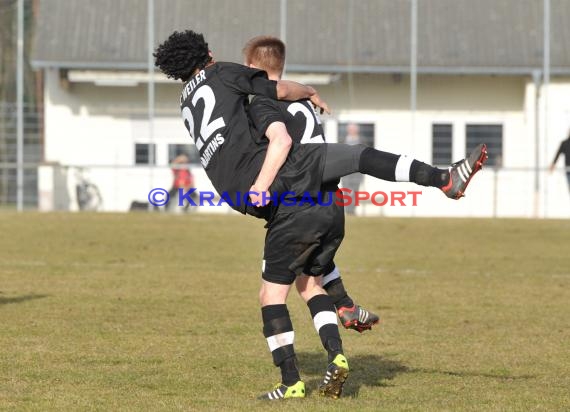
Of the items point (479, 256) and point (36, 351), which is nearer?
point (36, 351)

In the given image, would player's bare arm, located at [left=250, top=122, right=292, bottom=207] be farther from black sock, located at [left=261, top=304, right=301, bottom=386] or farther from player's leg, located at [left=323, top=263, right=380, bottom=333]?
player's leg, located at [left=323, top=263, right=380, bottom=333]

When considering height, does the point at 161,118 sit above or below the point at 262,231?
above

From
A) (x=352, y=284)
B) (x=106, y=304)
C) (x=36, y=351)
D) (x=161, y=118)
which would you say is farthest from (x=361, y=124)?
(x=36, y=351)

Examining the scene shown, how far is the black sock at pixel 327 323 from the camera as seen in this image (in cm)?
662

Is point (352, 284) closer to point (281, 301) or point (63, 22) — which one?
point (281, 301)

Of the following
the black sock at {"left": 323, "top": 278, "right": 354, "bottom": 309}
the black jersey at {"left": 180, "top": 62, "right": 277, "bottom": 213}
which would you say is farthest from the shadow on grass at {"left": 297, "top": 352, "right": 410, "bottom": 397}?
the black jersey at {"left": 180, "top": 62, "right": 277, "bottom": 213}

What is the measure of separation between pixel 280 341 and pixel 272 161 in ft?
3.27

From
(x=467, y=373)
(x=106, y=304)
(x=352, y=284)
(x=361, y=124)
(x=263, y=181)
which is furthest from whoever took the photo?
(x=361, y=124)

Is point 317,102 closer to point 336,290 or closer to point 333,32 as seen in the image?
point 336,290

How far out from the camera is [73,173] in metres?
27.4

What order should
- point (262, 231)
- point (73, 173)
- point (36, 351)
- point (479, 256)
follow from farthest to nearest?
point (73, 173)
point (262, 231)
point (479, 256)
point (36, 351)

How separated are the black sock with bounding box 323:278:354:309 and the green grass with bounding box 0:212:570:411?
0.46 metres

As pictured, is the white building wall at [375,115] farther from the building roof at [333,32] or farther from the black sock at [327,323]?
the black sock at [327,323]

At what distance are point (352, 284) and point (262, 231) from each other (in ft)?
25.8
